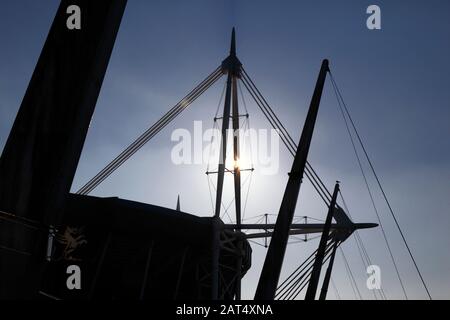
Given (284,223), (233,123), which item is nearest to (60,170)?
(284,223)

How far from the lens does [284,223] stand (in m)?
13.1

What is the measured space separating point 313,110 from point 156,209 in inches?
885

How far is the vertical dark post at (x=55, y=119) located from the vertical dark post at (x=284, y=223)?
7234 millimetres

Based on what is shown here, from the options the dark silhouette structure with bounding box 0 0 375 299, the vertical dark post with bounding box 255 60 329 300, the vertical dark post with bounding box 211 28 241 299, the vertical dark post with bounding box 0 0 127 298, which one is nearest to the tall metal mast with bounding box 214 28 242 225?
the vertical dark post with bounding box 211 28 241 299

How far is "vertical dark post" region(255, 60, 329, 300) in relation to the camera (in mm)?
12258

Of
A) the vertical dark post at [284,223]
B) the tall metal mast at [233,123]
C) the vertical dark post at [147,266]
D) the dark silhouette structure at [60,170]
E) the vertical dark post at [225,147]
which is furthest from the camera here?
the tall metal mast at [233,123]

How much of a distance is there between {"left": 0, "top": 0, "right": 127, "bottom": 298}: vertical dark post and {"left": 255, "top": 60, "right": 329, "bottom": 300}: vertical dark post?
723cm

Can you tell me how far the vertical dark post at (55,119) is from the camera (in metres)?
6.04

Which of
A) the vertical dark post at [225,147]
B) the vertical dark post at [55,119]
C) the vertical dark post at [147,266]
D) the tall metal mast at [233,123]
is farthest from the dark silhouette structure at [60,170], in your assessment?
the tall metal mast at [233,123]

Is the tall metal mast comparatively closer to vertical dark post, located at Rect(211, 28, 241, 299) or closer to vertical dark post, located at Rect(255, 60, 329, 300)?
vertical dark post, located at Rect(211, 28, 241, 299)

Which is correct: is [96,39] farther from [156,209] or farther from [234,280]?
[234,280]

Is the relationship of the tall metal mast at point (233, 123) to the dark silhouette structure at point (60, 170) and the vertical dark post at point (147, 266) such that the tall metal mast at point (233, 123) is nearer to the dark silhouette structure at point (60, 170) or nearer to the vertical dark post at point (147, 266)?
the vertical dark post at point (147, 266)

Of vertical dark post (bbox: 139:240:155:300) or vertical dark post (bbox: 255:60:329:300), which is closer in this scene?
vertical dark post (bbox: 255:60:329:300)
